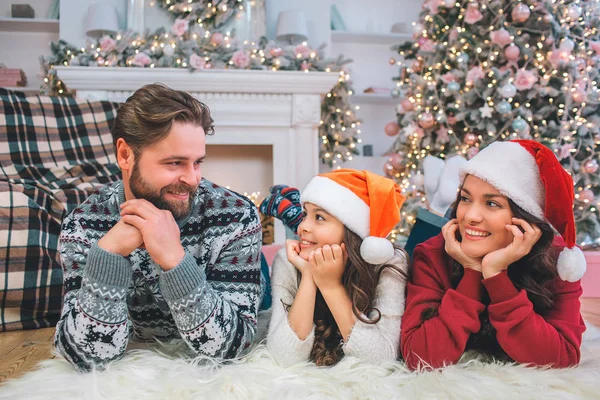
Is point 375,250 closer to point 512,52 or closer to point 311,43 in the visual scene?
point 512,52

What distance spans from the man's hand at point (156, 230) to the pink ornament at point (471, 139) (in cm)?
242

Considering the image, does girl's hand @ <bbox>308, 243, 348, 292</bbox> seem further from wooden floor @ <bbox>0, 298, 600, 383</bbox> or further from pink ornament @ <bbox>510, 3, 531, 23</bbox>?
pink ornament @ <bbox>510, 3, 531, 23</bbox>

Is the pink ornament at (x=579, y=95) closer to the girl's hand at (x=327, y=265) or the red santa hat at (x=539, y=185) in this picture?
the red santa hat at (x=539, y=185)

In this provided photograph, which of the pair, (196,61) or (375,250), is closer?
(375,250)

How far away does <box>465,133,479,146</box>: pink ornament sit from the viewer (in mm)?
3055

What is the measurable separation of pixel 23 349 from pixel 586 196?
114 inches

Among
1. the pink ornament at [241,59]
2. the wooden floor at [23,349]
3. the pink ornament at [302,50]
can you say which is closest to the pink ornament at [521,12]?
the pink ornament at [302,50]

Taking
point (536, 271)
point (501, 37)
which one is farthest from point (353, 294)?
point (501, 37)

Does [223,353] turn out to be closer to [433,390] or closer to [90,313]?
[90,313]

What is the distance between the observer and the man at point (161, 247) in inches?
40.3

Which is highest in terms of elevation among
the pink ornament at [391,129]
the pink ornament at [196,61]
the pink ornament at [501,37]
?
the pink ornament at [501,37]

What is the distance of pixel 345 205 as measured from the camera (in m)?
1.20

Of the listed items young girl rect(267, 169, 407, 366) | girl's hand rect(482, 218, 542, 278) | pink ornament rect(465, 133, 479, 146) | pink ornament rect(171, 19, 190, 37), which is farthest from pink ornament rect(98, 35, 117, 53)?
girl's hand rect(482, 218, 542, 278)

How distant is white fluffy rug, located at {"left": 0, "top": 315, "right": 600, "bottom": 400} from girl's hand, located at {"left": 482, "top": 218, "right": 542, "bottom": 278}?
0.23 meters
